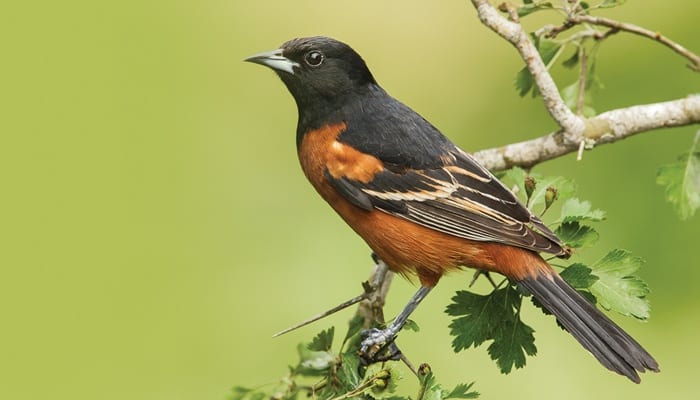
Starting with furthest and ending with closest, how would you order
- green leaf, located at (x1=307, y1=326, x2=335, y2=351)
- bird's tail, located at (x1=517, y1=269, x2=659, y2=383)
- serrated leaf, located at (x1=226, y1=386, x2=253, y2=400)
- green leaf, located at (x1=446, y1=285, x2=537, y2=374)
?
1. serrated leaf, located at (x1=226, y1=386, x2=253, y2=400)
2. green leaf, located at (x1=307, y1=326, x2=335, y2=351)
3. bird's tail, located at (x1=517, y1=269, x2=659, y2=383)
4. green leaf, located at (x1=446, y1=285, x2=537, y2=374)

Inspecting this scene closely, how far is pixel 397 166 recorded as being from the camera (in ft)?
13.4

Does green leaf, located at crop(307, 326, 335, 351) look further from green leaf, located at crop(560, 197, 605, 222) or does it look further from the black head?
the black head

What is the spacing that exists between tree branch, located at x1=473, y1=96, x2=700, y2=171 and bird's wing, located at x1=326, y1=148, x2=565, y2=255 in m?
0.24

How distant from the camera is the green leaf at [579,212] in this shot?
344 cm

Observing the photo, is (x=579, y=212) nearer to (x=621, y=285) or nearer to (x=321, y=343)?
(x=621, y=285)

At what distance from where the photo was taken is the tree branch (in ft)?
13.5

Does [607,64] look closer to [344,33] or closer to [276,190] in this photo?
[344,33]

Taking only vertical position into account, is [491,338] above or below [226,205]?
below

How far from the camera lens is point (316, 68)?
4.28 m

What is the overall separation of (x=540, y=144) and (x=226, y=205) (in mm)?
3341

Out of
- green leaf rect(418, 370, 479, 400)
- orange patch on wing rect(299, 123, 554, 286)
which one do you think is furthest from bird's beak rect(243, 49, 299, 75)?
green leaf rect(418, 370, 479, 400)

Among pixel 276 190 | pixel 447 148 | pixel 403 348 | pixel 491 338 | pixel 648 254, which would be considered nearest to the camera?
pixel 491 338

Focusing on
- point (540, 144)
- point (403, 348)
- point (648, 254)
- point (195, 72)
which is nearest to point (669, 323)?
point (648, 254)

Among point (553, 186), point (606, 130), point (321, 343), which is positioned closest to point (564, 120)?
point (606, 130)
